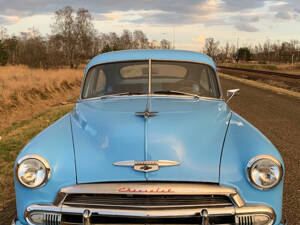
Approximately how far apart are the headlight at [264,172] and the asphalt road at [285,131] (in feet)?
4.32

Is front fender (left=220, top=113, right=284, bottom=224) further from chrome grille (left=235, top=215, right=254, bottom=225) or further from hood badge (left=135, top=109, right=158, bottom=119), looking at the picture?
hood badge (left=135, top=109, right=158, bottom=119)

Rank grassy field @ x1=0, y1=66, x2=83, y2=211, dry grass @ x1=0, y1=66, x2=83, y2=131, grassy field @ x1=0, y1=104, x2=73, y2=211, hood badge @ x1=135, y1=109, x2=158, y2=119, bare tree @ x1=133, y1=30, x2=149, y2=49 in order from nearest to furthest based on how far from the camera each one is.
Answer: hood badge @ x1=135, y1=109, x2=158, y2=119 → grassy field @ x1=0, y1=104, x2=73, y2=211 → grassy field @ x1=0, y1=66, x2=83, y2=211 → dry grass @ x1=0, y1=66, x2=83, y2=131 → bare tree @ x1=133, y1=30, x2=149, y2=49

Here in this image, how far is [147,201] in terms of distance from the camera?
2.11 meters

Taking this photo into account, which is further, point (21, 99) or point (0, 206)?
point (21, 99)

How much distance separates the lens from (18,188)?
228cm

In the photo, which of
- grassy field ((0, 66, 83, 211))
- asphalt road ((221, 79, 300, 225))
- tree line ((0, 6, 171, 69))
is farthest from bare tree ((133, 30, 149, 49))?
asphalt road ((221, 79, 300, 225))

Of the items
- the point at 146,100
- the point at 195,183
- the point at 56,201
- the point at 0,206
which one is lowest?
the point at 0,206

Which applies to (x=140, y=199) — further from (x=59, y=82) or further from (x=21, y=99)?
(x=59, y=82)

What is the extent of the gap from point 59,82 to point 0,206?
1712cm

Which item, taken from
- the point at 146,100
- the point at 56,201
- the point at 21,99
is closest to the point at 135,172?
the point at 56,201

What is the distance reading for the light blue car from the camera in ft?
6.83

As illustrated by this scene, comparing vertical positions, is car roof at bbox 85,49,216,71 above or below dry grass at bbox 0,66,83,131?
above

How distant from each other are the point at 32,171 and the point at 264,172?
1655 mm

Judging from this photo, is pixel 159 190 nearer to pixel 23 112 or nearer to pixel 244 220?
pixel 244 220
